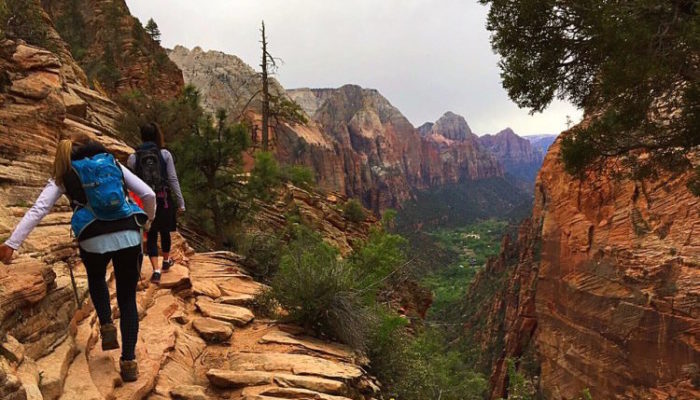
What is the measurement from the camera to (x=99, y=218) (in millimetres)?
2676

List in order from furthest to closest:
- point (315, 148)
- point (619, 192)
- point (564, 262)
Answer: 1. point (315, 148)
2. point (564, 262)
3. point (619, 192)

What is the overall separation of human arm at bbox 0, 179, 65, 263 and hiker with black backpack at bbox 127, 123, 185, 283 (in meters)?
2.11

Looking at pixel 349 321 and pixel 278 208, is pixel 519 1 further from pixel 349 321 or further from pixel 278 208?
pixel 278 208

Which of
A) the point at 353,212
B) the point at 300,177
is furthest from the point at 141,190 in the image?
the point at 353,212

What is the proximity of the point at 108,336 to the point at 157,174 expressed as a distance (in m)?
2.22

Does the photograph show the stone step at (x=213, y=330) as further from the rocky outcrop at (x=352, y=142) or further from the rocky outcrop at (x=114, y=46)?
the rocky outcrop at (x=114, y=46)

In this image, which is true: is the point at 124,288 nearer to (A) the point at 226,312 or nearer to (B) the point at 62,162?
(B) the point at 62,162

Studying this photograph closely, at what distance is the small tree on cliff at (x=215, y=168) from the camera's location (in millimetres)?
8656

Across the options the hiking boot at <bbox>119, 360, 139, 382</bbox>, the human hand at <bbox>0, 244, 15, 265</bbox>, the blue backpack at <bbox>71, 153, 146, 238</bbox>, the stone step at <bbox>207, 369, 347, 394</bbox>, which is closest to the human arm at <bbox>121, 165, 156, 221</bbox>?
the blue backpack at <bbox>71, 153, 146, 238</bbox>

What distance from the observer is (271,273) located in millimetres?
7570

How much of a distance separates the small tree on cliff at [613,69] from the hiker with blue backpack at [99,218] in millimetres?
5520

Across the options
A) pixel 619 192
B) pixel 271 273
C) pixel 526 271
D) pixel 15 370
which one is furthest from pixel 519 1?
pixel 526 271

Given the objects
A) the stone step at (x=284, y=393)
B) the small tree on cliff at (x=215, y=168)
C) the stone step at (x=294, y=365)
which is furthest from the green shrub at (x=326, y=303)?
the small tree on cliff at (x=215, y=168)

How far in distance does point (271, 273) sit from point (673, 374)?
15.2 metres
